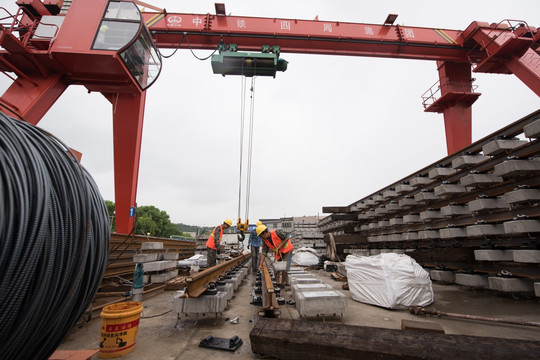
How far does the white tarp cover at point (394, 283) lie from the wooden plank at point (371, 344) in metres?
1.87

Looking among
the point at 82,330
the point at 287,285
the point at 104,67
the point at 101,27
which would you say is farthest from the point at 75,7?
the point at 287,285

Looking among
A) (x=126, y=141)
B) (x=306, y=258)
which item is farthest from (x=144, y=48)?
(x=306, y=258)

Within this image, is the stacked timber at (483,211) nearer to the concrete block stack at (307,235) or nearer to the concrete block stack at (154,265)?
the concrete block stack at (154,265)

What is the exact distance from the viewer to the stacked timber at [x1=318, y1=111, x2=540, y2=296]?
3.63 metres

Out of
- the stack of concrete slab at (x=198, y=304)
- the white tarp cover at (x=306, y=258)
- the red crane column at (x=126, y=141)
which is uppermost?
the red crane column at (x=126, y=141)

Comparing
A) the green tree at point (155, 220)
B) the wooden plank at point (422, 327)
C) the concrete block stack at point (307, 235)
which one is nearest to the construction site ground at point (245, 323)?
the wooden plank at point (422, 327)

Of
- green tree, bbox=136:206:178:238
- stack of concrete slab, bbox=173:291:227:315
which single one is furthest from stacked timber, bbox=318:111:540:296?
green tree, bbox=136:206:178:238

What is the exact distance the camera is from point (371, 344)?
1.79m

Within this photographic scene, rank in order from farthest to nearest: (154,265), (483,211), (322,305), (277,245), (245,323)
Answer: (277,245)
(154,265)
(483,211)
(245,323)
(322,305)

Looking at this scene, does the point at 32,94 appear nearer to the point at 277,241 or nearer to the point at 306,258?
the point at 277,241

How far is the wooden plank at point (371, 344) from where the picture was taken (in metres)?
1.64

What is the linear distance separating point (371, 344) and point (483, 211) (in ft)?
14.4

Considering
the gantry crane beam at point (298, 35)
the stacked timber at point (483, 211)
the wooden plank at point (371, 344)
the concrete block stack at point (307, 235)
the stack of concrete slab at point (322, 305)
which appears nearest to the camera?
the wooden plank at point (371, 344)

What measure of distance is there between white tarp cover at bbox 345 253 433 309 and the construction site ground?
150 mm
